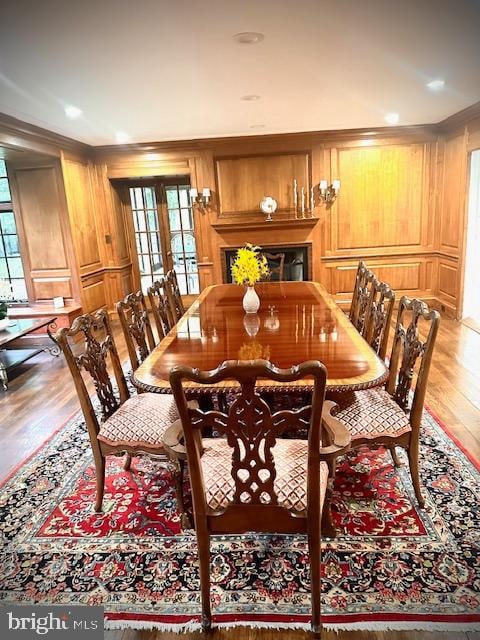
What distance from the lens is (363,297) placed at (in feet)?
9.78

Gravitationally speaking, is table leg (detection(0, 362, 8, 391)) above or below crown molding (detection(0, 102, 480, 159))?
below

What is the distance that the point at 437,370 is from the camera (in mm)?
3691

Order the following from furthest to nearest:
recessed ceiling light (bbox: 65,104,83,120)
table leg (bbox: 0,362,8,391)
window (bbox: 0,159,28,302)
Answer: window (bbox: 0,159,28,302) → table leg (bbox: 0,362,8,391) → recessed ceiling light (bbox: 65,104,83,120)

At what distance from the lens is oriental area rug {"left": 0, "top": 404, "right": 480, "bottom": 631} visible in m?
1.52

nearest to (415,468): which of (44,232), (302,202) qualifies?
(302,202)

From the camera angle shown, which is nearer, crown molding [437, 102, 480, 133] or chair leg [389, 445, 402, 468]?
chair leg [389, 445, 402, 468]

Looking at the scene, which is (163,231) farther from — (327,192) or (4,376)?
(4,376)

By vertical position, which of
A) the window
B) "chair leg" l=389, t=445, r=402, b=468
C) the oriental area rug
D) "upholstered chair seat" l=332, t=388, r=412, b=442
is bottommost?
the oriental area rug

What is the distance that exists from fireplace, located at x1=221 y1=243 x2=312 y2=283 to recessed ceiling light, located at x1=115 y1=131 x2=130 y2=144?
183cm

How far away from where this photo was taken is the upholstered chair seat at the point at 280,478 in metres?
1.44

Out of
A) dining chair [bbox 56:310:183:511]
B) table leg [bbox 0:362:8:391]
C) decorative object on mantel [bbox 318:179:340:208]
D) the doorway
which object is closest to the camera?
dining chair [bbox 56:310:183:511]

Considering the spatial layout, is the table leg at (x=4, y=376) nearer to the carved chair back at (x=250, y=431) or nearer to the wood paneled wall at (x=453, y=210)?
the carved chair back at (x=250, y=431)

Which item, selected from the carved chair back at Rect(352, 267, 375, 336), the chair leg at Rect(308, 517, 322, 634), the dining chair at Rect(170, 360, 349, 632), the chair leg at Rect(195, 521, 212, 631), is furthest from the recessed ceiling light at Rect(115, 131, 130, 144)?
the chair leg at Rect(308, 517, 322, 634)

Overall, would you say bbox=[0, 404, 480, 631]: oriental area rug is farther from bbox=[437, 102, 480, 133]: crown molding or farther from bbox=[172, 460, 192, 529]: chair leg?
bbox=[437, 102, 480, 133]: crown molding
